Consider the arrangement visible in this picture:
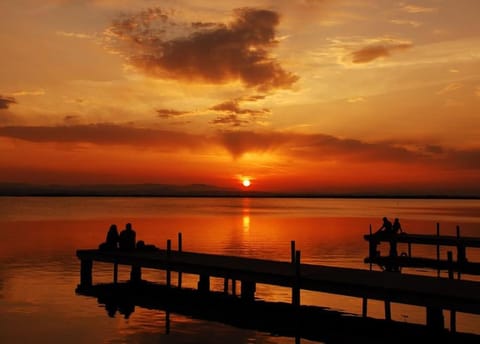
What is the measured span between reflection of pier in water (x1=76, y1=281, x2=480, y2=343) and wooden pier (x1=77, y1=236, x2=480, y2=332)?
0.56 m

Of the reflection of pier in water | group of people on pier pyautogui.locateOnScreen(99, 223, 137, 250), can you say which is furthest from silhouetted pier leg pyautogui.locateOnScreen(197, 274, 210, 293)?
group of people on pier pyautogui.locateOnScreen(99, 223, 137, 250)

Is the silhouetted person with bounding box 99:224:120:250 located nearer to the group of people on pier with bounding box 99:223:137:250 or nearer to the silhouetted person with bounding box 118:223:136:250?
the group of people on pier with bounding box 99:223:137:250

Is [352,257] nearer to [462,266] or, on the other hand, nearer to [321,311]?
[462,266]

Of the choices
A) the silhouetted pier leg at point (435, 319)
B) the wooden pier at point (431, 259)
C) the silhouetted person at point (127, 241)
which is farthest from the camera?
the wooden pier at point (431, 259)

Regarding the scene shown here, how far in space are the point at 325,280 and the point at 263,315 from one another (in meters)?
4.29

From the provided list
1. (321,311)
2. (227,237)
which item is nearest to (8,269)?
(321,311)

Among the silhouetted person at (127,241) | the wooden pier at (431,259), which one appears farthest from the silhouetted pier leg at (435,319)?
the silhouetted person at (127,241)

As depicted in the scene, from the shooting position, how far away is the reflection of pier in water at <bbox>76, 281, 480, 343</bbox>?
19.6m

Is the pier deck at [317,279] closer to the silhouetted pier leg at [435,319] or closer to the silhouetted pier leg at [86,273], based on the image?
the silhouetted pier leg at [86,273]

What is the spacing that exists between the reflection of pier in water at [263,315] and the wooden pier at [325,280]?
0.56 m

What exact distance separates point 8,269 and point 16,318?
14.9m

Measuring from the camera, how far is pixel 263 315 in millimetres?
23359

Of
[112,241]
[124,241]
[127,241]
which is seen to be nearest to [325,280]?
[127,241]

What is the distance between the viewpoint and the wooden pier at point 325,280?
57.3 ft
